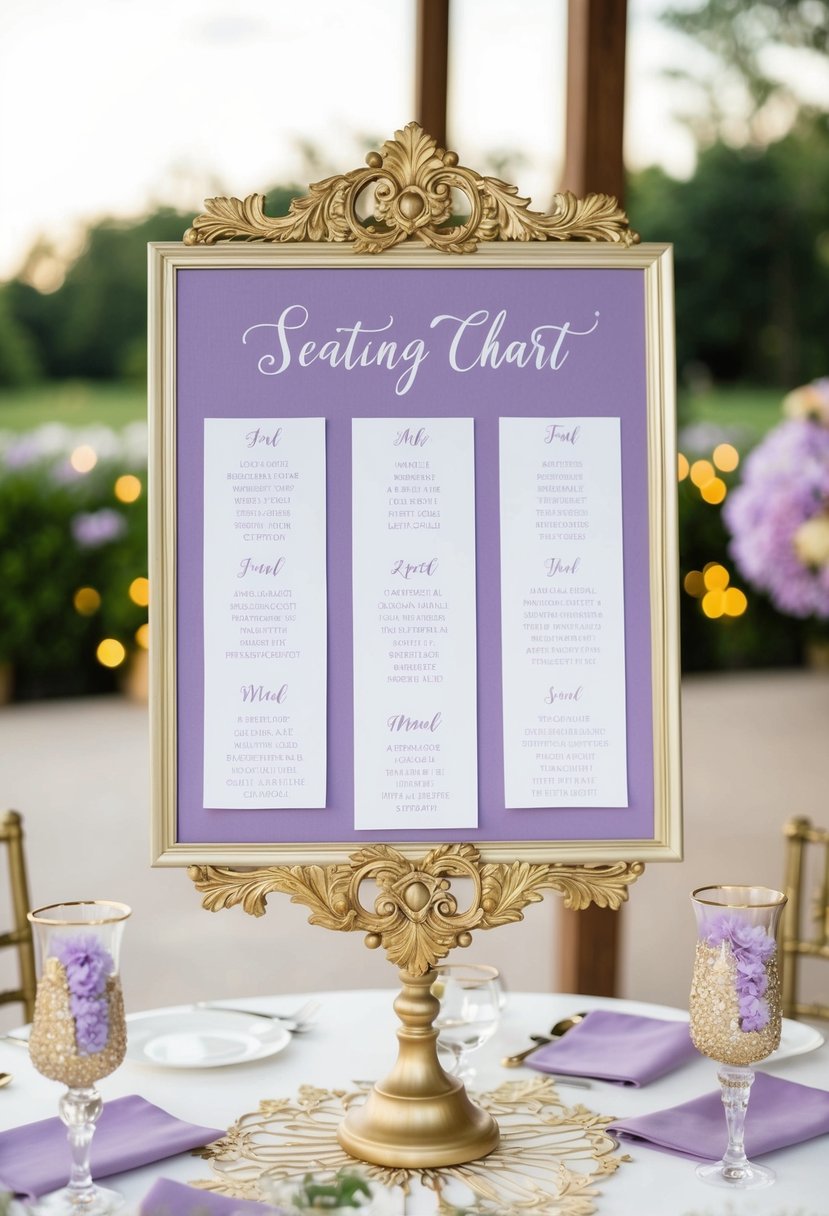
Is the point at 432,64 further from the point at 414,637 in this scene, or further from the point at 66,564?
the point at 66,564

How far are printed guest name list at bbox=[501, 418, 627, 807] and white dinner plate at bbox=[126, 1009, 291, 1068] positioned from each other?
0.45 m

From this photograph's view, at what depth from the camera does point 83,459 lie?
7902 millimetres

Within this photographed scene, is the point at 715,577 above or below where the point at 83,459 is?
below

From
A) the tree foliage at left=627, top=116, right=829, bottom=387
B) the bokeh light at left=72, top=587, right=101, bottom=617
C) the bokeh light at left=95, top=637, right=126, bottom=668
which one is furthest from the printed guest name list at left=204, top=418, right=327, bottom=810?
the tree foliage at left=627, top=116, right=829, bottom=387

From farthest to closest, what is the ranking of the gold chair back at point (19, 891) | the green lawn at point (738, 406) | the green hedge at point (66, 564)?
the green lawn at point (738, 406)
the green hedge at point (66, 564)
the gold chair back at point (19, 891)

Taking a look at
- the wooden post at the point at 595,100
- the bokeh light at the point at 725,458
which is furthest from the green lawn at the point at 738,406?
the wooden post at the point at 595,100

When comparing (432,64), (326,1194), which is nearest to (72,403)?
(432,64)

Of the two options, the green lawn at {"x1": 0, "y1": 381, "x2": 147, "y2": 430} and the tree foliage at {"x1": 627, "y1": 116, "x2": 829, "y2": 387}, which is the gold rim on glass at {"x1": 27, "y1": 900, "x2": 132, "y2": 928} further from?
the tree foliage at {"x1": 627, "y1": 116, "x2": 829, "y2": 387}

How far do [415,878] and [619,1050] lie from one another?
1.21 feet

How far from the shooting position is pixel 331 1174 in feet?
3.83

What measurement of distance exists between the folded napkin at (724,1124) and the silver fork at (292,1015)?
410 mm

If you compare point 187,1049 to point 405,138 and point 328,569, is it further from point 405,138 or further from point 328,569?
point 405,138

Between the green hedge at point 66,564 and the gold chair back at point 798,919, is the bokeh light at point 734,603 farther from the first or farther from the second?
the gold chair back at point 798,919

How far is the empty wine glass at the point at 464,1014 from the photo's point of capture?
140cm
